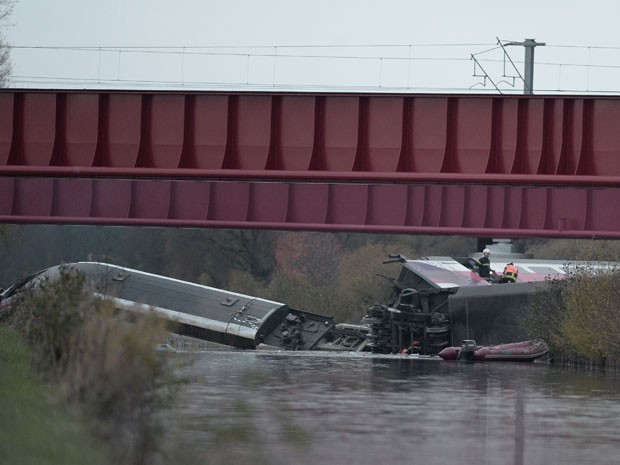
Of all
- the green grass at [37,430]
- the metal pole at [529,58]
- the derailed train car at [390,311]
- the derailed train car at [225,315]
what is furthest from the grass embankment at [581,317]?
the green grass at [37,430]

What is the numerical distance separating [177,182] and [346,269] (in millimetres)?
52087

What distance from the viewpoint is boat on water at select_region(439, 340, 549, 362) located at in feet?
133

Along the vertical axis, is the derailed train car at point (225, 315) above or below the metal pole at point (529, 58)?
below

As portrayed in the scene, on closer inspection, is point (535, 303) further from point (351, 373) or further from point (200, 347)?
point (200, 347)

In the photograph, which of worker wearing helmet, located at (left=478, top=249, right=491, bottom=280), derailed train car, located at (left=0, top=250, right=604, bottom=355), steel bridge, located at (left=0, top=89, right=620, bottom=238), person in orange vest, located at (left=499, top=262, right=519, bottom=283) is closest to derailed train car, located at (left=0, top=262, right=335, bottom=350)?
derailed train car, located at (left=0, top=250, right=604, bottom=355)

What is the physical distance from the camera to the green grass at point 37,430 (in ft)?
31.5

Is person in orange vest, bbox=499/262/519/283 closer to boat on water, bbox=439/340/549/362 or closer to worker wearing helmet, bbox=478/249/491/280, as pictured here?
worker wearing helmet, bbox=478/249/491/280

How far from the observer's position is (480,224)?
3631cm

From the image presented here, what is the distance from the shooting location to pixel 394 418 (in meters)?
19.1

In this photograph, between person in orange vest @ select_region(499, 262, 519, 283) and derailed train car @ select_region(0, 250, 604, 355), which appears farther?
person in orange vest @ select_region(499, 262, 519, 283)

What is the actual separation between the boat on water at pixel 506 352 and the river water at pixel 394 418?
8.67 m

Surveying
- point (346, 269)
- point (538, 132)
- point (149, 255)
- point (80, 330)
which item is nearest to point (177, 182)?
point (538, 132)

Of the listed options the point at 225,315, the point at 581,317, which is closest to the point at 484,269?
the point at 225,315

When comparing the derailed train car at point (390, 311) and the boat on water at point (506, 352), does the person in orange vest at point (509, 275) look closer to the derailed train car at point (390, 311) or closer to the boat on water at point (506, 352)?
the derailed train car at point (390, 311)
